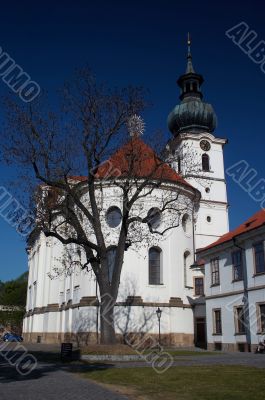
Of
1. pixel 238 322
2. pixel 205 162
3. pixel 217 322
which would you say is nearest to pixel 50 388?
pixel 238 322

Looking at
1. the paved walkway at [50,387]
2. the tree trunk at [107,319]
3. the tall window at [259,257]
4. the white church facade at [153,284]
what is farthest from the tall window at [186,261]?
the paved walkway at [50,387]

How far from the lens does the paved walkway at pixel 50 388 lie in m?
10.0

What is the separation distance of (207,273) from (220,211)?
47.7 ft

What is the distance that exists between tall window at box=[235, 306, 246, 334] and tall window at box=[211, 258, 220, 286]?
313 cm

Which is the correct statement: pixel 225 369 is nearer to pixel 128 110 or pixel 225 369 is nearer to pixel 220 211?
pixel 128 110

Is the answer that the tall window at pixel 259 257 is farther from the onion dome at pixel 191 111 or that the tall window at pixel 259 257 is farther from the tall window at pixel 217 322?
the onion dome at pixel 191 111

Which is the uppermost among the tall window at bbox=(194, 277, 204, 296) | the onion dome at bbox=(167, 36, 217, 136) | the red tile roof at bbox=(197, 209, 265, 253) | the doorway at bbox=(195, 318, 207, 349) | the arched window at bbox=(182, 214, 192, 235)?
the onion dome at bbox=(167, 36, 217, 136)

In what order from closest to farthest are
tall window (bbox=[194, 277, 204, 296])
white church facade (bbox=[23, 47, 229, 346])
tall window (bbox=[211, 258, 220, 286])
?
tall window (bbox=[211, 258, 220, 286])
white church facade (bbox=[23, 47, 229, 346])
tall window (bbox=[194, 277, 204, 296])

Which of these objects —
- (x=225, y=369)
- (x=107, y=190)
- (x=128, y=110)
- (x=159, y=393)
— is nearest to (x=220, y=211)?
(x=107, y=190)

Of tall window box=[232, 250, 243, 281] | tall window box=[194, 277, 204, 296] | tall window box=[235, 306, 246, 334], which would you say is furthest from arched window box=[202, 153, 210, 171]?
tall window box=[235, 306, 246, 334]

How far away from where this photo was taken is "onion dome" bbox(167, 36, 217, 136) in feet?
157

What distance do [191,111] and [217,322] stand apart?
24.9 metres

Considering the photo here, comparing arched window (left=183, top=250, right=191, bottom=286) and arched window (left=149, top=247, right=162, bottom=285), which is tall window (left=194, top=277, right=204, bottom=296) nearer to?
arched window (left=183, top=250, right=191, bottom=286)

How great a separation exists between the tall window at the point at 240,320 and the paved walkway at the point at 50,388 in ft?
48.9
